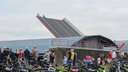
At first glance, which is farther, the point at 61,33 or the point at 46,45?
the point at 61,33

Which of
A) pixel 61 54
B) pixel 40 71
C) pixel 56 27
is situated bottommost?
pixel 40 71

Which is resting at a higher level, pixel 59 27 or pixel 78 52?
pixel 59 27

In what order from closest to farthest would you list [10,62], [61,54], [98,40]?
1. [10,62]
2. [61,54]
3. [98,40]

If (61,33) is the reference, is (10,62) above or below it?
below

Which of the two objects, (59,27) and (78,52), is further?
(59,27)

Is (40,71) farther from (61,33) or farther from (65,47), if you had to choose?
(61,33)

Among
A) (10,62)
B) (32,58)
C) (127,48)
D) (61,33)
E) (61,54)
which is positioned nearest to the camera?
(10,62)

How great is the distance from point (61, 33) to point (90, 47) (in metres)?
31.6

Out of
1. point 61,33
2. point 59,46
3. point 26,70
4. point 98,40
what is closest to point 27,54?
point 26,70

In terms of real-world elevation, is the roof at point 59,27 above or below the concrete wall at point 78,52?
above

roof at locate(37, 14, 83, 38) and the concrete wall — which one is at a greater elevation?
roof at locate(37, 14, 83, 38)

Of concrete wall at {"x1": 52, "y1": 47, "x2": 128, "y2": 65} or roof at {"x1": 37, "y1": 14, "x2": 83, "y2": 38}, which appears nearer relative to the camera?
concrete wall at {"x1": 52, "y1": 47, "x2": 128, "y2": 65}

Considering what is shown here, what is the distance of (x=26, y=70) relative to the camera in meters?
18.8

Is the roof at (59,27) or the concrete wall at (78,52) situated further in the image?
the roof at (59,27)
